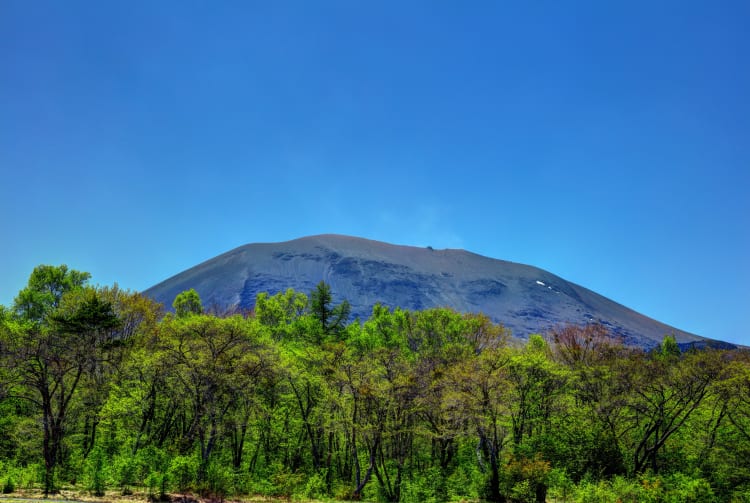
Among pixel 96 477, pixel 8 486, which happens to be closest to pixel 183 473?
pixel 96 477

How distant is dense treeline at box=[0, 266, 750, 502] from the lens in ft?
89.2

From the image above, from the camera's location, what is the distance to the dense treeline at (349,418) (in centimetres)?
2720

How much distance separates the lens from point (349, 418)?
1268 inches

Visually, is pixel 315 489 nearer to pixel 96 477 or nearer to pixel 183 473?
pixel 183 473

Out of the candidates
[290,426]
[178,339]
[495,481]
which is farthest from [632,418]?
[178,339]

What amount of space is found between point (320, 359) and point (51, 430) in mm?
17406

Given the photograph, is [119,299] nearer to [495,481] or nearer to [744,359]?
[495,481]

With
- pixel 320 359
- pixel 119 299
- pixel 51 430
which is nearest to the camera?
pixel 51 430

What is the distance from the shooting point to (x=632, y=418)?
34.3m

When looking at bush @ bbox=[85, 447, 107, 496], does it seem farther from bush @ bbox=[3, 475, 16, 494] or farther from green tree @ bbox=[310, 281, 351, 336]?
green tree @ bbox=[310, 281, 351, 336]

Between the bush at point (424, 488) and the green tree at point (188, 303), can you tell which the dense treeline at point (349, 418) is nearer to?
the bush at point (424, 488)

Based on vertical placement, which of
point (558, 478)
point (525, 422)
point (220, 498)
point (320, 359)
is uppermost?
point (320, 359)

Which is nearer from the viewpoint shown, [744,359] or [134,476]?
[134,476]

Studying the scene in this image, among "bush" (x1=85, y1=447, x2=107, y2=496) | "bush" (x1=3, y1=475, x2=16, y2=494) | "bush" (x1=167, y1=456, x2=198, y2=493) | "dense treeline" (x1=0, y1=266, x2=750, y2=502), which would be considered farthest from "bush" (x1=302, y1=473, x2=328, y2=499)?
"bush" (x1=3, y1=475, x2=16, y2=494)
